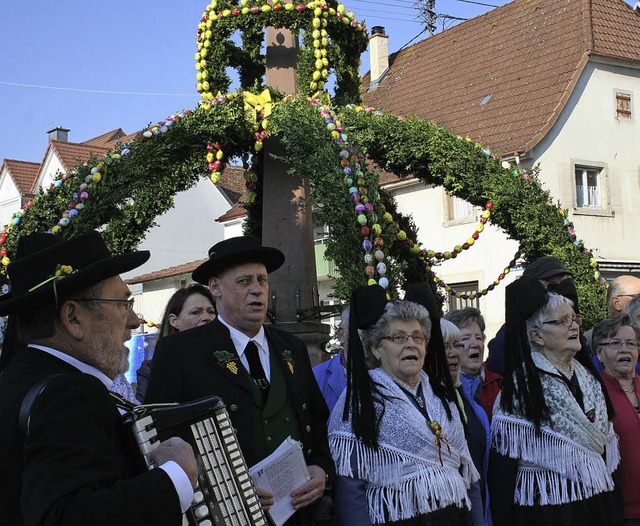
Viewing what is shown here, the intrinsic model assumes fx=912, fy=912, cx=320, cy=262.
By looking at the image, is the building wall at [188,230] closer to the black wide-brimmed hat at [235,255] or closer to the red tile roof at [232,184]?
the red tile roof at [232,184]

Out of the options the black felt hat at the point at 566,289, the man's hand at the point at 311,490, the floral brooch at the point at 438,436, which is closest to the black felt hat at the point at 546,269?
the black felt hat at the point at 566,289

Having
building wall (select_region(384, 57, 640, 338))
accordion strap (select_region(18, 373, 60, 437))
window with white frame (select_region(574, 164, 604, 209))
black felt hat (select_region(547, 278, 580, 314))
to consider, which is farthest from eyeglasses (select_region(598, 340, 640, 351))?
window with white frame (select_region(574, 164, 604, 209))

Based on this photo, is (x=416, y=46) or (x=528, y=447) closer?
(x=528, y=447)

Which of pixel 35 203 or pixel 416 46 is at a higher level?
pixel 416 46

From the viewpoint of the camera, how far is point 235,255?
4.29 m

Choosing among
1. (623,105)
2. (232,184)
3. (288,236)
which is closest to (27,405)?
(288,236)

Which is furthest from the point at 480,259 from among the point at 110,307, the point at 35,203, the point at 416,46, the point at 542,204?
the point at 110,307

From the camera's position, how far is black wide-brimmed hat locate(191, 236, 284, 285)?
430cm

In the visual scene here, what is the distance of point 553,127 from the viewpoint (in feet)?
78.2

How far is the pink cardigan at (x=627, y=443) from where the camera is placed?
16.3 ft

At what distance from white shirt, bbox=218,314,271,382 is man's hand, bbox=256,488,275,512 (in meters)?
0.57

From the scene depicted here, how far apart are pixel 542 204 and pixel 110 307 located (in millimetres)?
5887

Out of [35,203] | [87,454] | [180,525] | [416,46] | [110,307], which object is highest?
[416,46]

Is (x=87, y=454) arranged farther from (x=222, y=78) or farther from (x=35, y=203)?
(x=222, y=78)
